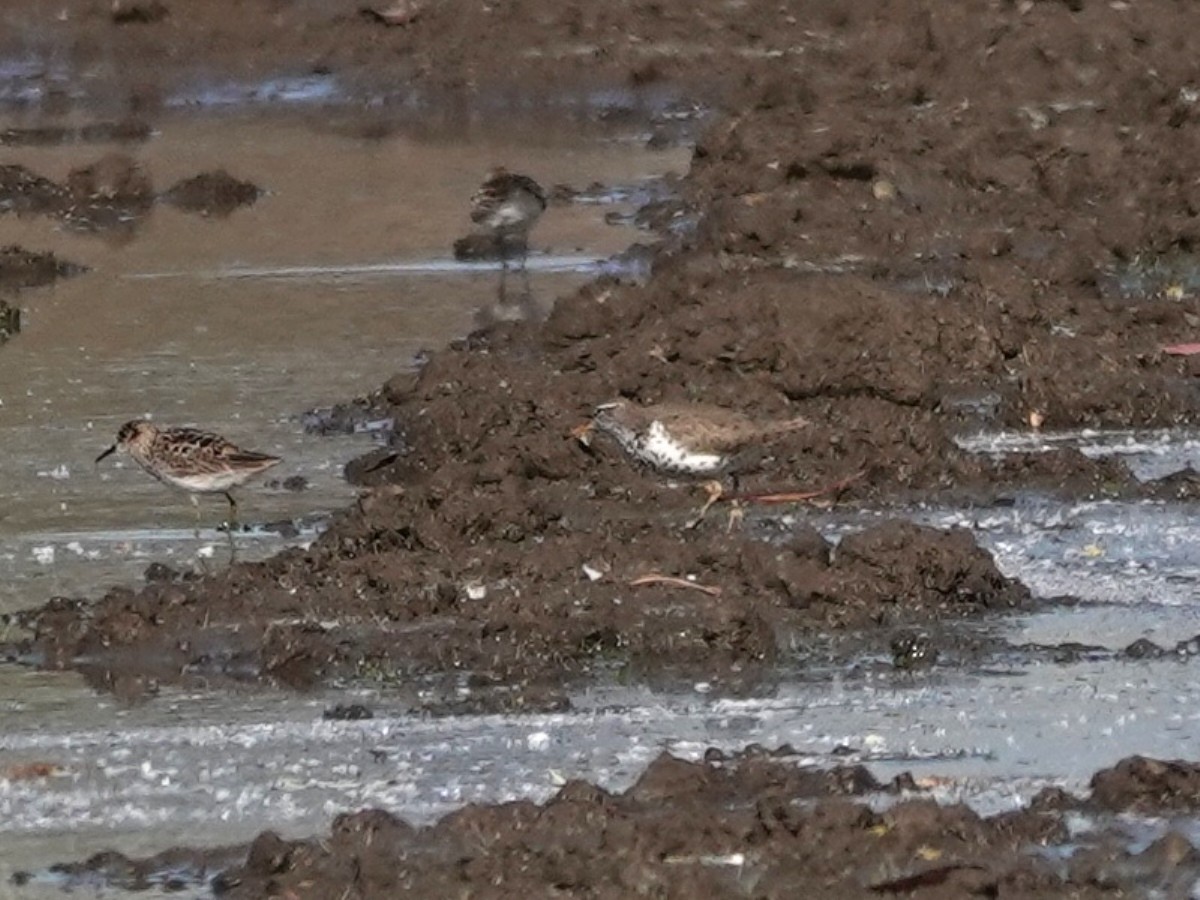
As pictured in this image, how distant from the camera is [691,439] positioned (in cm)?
1126

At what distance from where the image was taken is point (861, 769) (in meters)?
8.31

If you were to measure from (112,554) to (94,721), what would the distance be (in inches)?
75.2

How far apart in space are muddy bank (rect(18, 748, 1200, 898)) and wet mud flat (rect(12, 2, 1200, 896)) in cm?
1

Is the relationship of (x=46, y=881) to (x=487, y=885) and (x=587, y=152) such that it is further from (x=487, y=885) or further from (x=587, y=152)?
(x=587, y=152)

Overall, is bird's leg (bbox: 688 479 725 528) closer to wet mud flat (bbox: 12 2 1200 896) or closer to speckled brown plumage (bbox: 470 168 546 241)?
wet mud flat (bbox: 12 2 1200 896)

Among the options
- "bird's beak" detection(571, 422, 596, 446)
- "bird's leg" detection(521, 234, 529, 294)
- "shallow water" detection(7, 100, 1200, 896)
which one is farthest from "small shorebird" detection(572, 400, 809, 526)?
"bird's leg" detection(521, 234, 529, 294)

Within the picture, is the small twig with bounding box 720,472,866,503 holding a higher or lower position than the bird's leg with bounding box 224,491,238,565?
higher

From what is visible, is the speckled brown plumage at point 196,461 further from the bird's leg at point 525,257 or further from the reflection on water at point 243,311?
the bird's leg at point 525,257

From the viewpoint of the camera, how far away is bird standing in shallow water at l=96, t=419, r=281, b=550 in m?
11.3

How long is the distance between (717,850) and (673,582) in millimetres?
2652

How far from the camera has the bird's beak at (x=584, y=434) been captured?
1170 cm

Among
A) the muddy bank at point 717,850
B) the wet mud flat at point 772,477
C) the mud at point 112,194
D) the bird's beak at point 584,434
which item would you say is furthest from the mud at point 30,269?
the muddy bank at point 717,850

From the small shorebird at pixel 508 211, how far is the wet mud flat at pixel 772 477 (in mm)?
1056

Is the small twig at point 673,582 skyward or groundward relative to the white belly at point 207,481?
skyward
